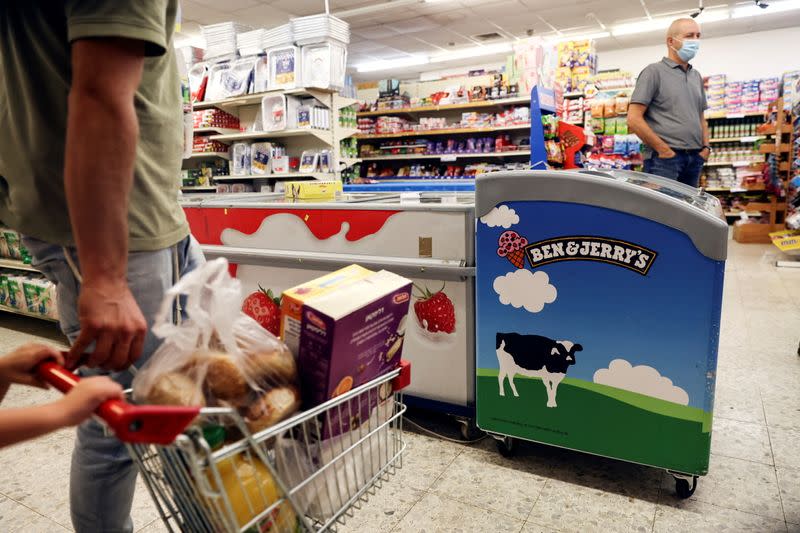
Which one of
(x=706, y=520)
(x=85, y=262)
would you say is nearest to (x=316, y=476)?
(x=85, y=262)

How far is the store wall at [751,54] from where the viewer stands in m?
11.2

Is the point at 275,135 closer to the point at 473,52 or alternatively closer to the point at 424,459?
the point at 424,459

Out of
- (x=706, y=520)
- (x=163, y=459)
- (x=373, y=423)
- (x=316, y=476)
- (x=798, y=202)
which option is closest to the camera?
(x=163, y=459)

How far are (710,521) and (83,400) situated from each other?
1833mm

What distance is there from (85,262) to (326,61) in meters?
5.24

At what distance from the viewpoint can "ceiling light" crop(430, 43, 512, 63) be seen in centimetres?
1273

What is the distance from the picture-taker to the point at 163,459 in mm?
724

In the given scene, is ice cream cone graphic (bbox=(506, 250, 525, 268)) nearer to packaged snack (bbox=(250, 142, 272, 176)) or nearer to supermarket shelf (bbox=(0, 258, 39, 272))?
supermarket shelf (bbox=(0, 258, 39, 272))

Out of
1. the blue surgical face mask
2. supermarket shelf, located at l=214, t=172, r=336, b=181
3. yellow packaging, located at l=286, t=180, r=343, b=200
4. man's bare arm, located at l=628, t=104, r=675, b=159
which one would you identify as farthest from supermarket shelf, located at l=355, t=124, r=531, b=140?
yellow packaging, located at l=286, t=180, r=343, b=200

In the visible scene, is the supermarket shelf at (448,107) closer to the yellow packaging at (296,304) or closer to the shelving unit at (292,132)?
the shelving unit at (292,132)

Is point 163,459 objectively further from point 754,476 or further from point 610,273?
point 754,476

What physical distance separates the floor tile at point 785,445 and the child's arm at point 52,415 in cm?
230

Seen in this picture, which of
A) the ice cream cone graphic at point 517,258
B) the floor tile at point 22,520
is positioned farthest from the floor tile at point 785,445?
the floor tile at point 22,520

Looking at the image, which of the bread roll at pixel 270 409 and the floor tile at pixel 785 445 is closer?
the bread roll at pixel 270 409
